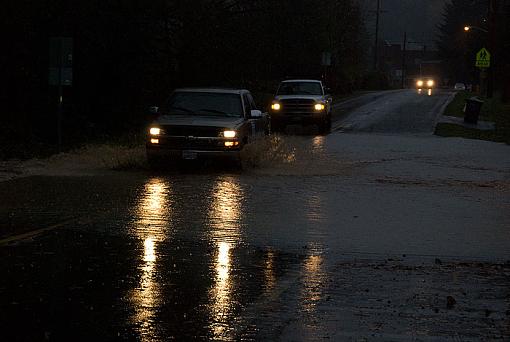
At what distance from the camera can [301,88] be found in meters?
36.1

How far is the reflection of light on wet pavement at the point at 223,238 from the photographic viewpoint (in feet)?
25.2

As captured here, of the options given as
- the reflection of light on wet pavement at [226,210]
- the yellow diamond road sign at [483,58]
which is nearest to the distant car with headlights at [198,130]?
the reflection of light on wet pavement at [226,210]

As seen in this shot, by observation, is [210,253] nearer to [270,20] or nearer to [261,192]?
[261,192]

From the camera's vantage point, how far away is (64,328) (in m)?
7.12

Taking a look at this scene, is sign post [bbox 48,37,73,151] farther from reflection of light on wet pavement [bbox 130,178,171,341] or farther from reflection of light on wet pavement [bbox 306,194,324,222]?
reflection of light on wet pavement [bbox 306,194,324,222]

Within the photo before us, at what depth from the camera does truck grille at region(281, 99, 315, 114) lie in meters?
34.7

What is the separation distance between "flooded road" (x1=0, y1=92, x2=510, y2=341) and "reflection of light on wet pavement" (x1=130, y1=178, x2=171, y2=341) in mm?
21

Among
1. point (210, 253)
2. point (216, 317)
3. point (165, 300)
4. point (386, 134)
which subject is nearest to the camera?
point (216, 317)

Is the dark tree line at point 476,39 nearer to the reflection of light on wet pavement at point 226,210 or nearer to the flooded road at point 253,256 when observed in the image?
the reflection of light on wet pavement at point 226,210

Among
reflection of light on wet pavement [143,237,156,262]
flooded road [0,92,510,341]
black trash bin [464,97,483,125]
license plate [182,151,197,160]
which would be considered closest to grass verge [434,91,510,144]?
black trash bin [464,97,483,125]

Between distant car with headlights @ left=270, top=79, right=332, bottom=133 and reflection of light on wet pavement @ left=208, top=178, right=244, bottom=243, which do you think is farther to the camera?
distant car with headlights @ left=270, top=79, right=332, bottom=133

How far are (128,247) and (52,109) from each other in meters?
17.9

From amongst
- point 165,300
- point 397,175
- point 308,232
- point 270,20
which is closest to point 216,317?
point 165,300

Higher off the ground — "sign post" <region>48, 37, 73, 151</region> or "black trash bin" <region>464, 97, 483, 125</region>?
"sign post" <region>48, 37, 73, 151</region>
